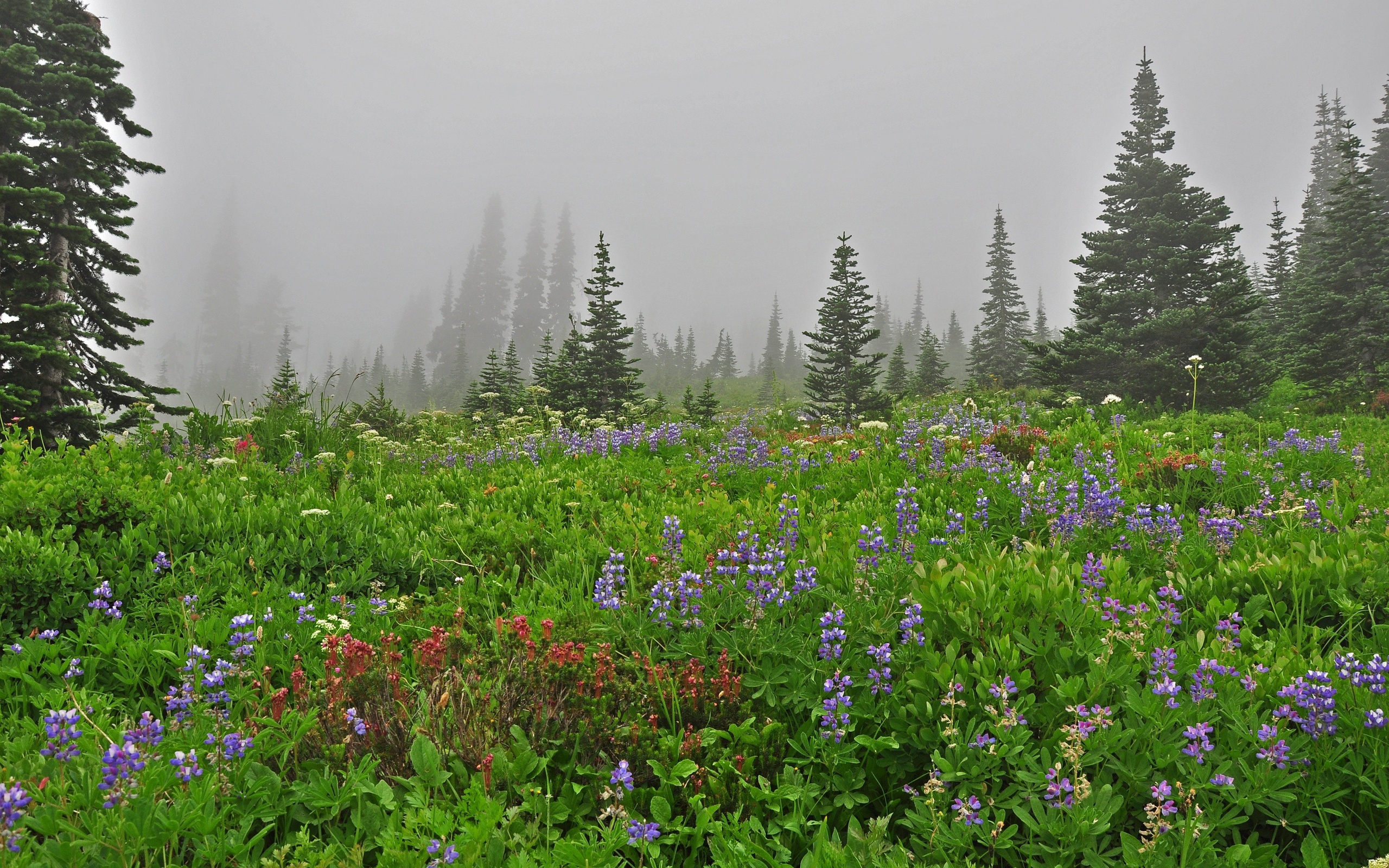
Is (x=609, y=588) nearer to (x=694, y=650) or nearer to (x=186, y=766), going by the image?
(x=694, y=650)

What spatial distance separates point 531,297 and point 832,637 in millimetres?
91250

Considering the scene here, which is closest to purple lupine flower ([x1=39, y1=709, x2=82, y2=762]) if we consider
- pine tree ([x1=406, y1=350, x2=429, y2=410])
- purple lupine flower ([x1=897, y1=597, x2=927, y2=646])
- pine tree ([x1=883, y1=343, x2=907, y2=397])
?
purple lupine flower ([x1=897, y1=597, x2=927, y2=646])

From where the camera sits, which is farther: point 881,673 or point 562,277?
point 562,277

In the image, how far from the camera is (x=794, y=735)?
2.83 m

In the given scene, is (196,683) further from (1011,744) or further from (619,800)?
(1011,744)

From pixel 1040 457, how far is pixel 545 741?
19.8ft

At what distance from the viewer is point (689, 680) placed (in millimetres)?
2920

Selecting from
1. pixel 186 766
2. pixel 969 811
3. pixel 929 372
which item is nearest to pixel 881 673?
pixel 969 811

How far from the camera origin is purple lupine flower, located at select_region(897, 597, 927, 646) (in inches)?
112

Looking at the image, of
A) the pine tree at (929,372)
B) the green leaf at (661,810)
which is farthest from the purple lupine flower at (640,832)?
the pine tree at (929,372)

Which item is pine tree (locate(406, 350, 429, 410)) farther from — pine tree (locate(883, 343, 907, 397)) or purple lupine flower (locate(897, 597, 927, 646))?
purple lupine flower (locate(897, 597, 927, 646))

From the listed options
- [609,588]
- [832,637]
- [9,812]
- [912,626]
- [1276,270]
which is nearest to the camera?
[9,812]

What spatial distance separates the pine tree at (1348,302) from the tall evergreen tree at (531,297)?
2984 inches

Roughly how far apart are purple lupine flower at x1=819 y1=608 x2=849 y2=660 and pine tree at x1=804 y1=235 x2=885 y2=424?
Answer: 18.4 meters
